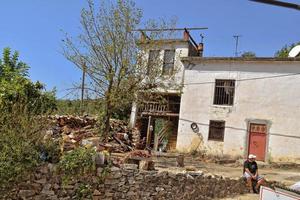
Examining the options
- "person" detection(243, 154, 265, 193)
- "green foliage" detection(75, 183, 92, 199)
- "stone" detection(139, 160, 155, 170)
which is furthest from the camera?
"person" detection(243, 154, 265, 193)

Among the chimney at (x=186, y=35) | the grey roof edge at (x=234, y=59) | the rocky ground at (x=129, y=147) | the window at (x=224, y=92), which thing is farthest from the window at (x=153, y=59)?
the chimney at (x=186, y=35)

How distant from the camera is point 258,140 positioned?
2209 cm

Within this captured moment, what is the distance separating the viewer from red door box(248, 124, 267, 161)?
21922mm

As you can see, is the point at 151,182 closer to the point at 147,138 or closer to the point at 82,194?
the point at 82,194

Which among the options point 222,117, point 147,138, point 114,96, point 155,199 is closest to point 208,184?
point 155,199

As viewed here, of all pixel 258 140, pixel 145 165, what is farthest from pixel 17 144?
pixel 258 140

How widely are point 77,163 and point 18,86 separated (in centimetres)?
521

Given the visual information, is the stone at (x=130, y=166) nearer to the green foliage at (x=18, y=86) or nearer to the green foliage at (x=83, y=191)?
the green foliage at (x=83, y=191)

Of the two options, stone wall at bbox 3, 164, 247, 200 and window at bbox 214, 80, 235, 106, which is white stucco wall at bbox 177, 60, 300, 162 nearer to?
window at bbox 214, 80, 235, 106

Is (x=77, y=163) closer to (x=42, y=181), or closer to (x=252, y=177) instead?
(x=42, y=181)

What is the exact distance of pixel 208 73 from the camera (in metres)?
24.0

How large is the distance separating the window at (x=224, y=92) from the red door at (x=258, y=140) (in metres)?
2.12

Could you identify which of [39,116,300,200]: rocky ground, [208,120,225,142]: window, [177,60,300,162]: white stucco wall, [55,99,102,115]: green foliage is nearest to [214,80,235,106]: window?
[177,60,300,162]: white stucco wall

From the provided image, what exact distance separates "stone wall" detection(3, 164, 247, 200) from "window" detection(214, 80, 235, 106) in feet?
33.3
